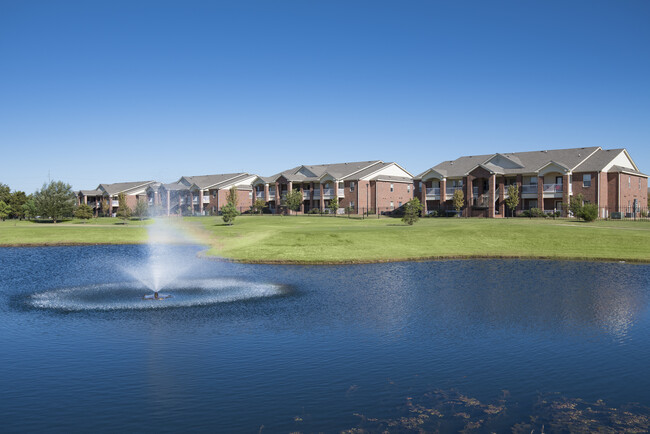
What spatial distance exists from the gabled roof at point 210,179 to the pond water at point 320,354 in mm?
91369

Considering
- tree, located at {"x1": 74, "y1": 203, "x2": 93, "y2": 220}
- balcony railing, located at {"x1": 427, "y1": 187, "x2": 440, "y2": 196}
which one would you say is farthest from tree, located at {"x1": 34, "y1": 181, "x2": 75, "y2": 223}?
balcony railing, located at {"x1": 427, "y1": 187, "x2": 440, "y2": 196}

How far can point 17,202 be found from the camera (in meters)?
122

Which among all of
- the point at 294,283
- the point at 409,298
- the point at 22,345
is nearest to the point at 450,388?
the point at 409,298

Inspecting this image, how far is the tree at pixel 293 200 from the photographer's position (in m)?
98.6

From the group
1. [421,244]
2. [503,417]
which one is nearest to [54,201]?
[421,244]

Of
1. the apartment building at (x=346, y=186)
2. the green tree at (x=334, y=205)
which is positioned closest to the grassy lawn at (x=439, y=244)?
the green tree at (x=334, y=205)

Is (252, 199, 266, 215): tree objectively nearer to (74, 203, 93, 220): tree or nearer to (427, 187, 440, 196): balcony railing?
(74, 203, 93, 220): tree

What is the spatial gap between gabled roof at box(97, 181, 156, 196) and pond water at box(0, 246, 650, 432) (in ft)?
366

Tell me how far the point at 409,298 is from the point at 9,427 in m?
17.5

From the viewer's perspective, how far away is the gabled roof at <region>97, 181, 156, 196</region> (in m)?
136

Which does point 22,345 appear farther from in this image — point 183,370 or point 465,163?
point 465,163

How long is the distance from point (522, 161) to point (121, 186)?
334 feet

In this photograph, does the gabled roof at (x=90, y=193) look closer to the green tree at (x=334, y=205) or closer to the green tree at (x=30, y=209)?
the green tree at (x=30, y=209)

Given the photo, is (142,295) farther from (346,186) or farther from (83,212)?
(83,212)
